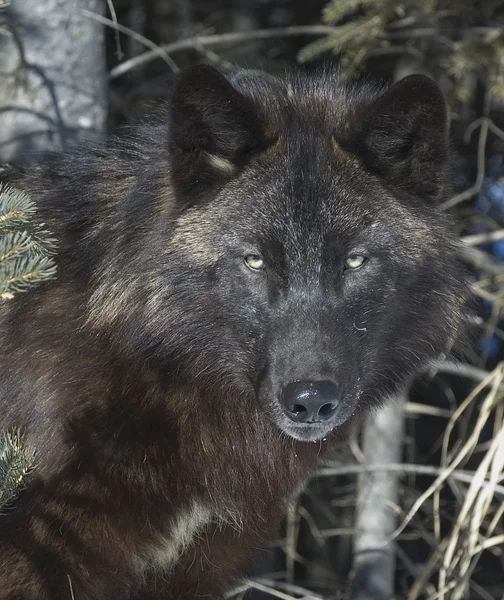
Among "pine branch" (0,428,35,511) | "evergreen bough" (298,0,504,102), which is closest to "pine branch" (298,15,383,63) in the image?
"evergreen bough" (298,0,504,102)

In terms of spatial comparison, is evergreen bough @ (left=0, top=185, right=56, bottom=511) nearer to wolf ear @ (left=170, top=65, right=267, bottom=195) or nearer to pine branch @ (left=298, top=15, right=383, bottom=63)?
wolf ear @ (left=170, top=65, right=267, bottom=195)

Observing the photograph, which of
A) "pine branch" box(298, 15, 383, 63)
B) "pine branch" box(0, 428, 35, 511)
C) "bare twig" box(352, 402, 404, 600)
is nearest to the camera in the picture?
"pine branch" box(0, 428, 35, 511)

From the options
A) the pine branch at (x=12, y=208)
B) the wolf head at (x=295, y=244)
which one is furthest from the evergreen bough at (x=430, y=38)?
the pine branch at (x=12, y=208)

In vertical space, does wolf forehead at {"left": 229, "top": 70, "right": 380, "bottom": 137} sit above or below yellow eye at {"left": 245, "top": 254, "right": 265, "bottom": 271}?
above

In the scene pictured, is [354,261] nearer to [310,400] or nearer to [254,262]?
[254,262]

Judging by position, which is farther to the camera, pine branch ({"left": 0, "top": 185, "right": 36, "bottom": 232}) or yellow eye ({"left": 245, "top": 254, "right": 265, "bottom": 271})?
yellow eye ({"left": 245, "top": 254, "right": 265, "bottom": 271})

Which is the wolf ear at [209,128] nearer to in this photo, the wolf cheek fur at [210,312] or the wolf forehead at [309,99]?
the wolf cheek fur at [210,312]

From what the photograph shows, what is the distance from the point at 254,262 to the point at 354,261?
0.38 metres

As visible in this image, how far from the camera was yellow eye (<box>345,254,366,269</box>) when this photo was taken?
3625 mm

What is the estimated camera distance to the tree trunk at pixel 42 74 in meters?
4.97

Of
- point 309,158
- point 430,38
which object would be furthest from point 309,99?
point 430,38

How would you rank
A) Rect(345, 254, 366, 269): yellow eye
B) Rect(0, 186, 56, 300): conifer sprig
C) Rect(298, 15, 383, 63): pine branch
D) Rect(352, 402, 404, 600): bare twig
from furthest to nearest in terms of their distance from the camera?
Rect(352, 402, 404, 600): bare twig
Rect(298, 15, 383, 63): pine branch
Rect(345, 254, 366, 269): yellow eye
Rect(0, 186, 56, 300): conifer sprig

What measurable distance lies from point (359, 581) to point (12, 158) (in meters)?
3.61

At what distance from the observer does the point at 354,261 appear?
3637mm
